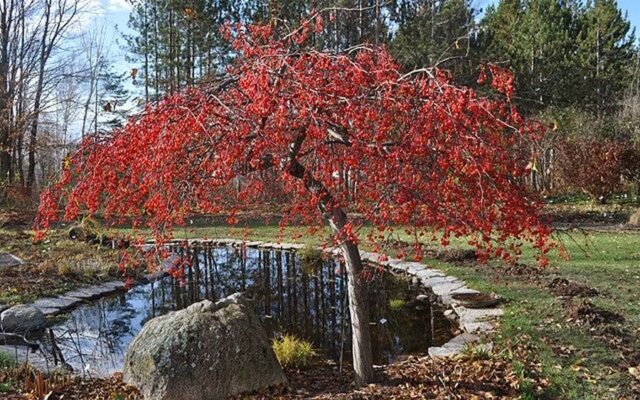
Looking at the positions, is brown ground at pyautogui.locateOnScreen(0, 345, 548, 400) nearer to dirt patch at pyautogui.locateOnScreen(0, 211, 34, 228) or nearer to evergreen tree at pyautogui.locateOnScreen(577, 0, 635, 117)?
dirt patch at pyautogui.locateOnScreen(0, 211, 34, 228)

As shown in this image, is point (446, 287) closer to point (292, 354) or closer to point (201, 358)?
point (292, 354)

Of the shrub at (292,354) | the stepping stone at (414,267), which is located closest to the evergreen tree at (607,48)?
the stepping stone at (414,267)

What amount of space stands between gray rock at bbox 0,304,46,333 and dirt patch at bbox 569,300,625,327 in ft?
19.6

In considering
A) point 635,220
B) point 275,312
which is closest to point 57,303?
point 275,312

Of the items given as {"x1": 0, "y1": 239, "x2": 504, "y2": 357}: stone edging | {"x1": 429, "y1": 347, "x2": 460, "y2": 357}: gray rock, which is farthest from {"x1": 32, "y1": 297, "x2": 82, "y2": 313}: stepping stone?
{"x1": 429, "y1": 347, "x2": 460, "y2": 357}: gray rock

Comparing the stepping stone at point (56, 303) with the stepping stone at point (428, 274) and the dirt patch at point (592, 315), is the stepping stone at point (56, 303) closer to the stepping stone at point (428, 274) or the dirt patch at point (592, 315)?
the stepping stone at point (428, 274)

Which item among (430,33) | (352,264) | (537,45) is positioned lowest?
(352,264)

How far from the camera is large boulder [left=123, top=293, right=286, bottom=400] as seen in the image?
436cm

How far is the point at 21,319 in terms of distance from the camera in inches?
263

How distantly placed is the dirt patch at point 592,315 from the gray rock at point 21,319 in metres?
5.97

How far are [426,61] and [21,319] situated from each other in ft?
49.7

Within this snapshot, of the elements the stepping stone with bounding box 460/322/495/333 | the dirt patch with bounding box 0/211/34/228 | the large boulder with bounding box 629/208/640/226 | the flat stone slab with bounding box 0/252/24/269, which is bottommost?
the stepping stone with bounding box 460/322/495/333

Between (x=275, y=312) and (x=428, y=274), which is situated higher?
(x=428, y=274)

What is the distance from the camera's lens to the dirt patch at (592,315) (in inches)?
205
